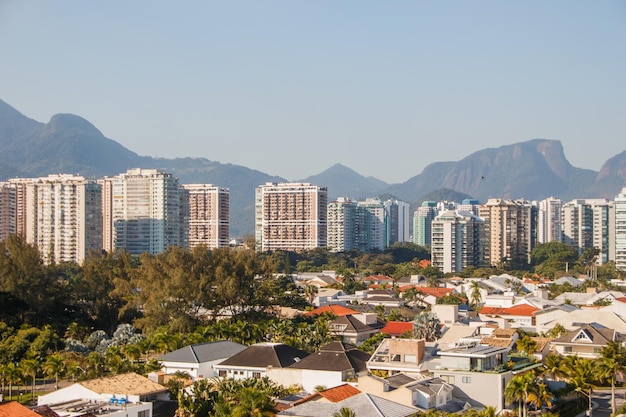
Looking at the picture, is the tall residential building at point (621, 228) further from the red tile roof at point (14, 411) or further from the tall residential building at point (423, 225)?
the red tile roof at point (14, 411)

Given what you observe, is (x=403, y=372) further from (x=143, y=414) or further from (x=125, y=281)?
(x=125, y=281)

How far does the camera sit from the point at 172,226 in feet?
284

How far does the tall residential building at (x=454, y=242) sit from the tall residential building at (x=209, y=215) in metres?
25.3

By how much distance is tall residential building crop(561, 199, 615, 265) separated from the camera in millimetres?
96750

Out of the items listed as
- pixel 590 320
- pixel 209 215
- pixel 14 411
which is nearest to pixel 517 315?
pixel 590 320

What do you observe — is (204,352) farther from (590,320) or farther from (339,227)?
(339,227)

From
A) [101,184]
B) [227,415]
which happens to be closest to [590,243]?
[101,184]

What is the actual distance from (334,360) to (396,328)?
1024 cm

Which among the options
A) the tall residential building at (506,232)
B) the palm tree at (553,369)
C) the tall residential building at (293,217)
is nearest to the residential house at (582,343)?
the palm tree at (553,369)

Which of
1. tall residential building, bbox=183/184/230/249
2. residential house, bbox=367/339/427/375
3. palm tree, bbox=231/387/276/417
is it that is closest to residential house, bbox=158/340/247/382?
residential house, bbox=367/339/427/375

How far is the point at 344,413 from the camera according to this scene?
60.0 feet

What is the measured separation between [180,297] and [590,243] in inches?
2864

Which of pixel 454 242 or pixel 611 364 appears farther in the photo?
pixel 454 242

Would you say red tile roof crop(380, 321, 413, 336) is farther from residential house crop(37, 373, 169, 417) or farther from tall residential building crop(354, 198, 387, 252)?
tall residential building crop(354, 198, 387, 252)
